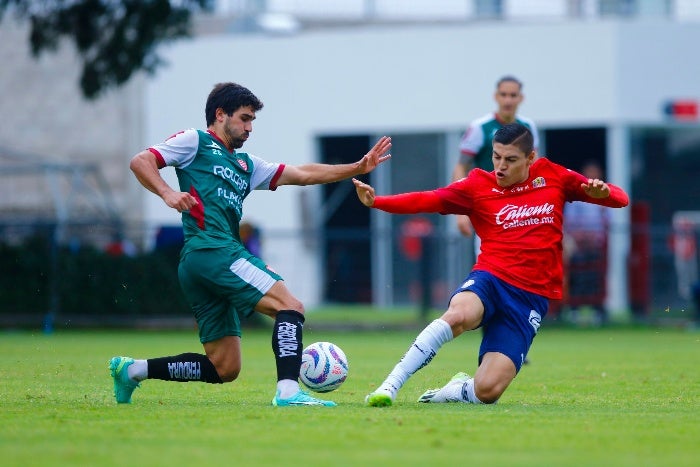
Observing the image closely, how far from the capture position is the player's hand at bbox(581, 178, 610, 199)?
915cm

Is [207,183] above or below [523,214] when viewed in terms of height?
above

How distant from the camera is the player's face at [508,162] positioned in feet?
30.2

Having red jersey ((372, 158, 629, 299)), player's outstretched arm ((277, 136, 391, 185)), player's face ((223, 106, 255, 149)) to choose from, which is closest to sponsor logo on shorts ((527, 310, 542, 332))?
red jersey ((372, 158, 629, 299))

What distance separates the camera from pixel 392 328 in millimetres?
21578

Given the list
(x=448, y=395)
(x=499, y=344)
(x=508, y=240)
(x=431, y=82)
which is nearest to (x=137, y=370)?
(x=448, y=395)

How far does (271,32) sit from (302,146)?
2592 mm

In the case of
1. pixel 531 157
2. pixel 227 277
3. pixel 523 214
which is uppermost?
pixel 531 157

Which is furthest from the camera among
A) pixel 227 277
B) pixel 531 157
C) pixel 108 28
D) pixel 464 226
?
pixel 108 28

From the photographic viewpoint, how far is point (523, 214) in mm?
9336

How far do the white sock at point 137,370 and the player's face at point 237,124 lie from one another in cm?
158

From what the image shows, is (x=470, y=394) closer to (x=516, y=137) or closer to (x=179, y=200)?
(x=516, y=137)

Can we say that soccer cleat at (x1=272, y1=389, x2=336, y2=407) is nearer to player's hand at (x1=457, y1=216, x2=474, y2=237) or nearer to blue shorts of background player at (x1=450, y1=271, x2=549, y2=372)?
blue shorts of background player at (x1=450, y1=271, x2=549, y2=372)

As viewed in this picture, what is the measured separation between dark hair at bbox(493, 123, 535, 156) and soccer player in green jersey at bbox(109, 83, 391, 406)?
0.87 m

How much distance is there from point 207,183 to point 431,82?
18.8 metres
